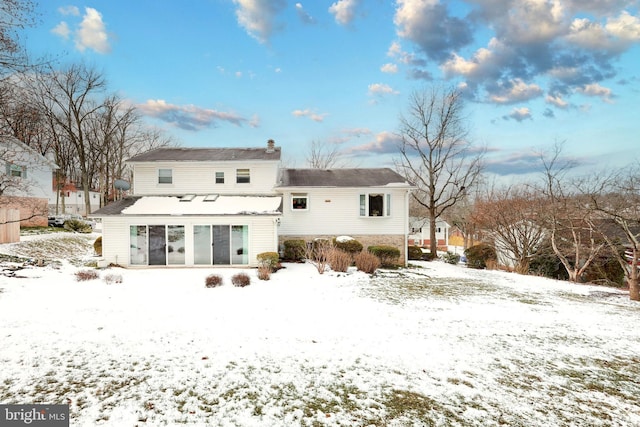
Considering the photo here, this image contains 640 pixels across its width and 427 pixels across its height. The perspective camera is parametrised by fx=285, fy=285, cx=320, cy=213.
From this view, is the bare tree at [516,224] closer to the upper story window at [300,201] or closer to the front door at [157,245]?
the upper story window at [300,201]

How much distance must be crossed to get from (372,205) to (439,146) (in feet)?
34.5

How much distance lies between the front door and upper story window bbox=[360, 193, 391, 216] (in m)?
11.5

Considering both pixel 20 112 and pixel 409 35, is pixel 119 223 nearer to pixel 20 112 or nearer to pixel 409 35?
pixel 20 112

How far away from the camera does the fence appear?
688 inches

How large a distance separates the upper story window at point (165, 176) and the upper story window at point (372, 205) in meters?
12.3

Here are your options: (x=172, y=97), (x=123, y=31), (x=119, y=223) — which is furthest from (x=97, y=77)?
(x=119, y=223)

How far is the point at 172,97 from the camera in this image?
85.1 ft

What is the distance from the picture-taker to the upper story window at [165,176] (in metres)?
18.2

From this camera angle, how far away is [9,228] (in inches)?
698

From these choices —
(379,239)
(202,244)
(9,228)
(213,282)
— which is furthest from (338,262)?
(9,228)

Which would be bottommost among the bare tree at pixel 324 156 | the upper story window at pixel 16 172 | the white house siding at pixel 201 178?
the white house siding at pixel 201 178

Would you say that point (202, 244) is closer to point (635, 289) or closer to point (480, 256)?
point (480, 256)

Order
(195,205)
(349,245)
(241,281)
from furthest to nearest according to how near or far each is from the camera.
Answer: (349,245), (195,205), (241,281)

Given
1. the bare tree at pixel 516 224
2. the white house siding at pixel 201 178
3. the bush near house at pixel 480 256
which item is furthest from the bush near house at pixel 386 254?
the bare tree at pixel 516 224
